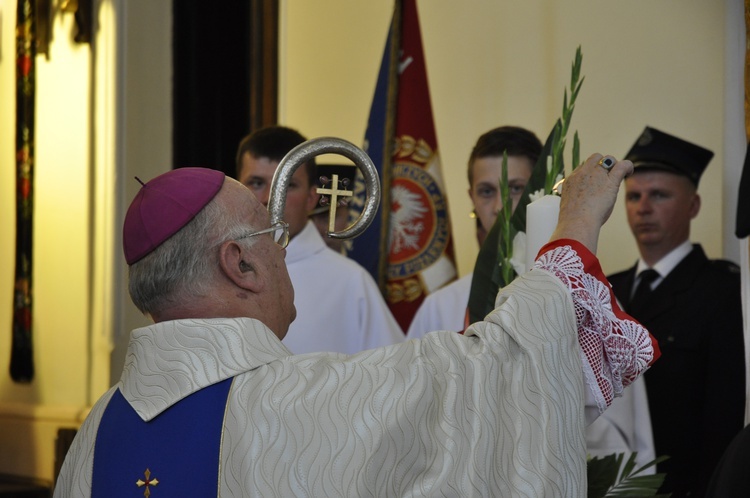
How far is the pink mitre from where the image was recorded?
205cm

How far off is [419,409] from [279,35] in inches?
175

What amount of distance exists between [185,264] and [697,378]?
2.55 m

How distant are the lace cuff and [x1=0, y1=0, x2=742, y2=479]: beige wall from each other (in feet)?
9.79

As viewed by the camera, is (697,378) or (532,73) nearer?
(697,378)

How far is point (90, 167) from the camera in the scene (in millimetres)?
5371

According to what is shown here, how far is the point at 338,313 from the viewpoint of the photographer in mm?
3996

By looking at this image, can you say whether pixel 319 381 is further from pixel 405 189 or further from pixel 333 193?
pixel 405 189

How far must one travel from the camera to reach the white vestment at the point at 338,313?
393cm

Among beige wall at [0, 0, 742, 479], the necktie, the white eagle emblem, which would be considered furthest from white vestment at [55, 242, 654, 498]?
beige wall at [0, 0, 742, 479]

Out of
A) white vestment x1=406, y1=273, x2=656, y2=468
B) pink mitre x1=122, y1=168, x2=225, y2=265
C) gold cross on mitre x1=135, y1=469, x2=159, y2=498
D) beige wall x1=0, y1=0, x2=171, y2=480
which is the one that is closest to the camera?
gold cross on mitre x1=135, y1=469, x2=159, y2=498

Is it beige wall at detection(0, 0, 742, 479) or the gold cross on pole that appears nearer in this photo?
the gold cross on pole

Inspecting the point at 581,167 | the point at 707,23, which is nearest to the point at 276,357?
the point at 581,167

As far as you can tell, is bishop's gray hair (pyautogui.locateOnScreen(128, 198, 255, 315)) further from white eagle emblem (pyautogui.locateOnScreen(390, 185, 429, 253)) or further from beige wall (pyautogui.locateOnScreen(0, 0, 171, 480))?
beige wall (pyautogui.locateOnScreen(0, 0, 171, 480))

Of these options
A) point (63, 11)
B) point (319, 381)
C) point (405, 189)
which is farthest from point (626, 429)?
point (63, 11)
